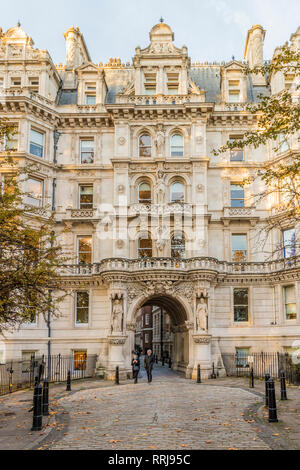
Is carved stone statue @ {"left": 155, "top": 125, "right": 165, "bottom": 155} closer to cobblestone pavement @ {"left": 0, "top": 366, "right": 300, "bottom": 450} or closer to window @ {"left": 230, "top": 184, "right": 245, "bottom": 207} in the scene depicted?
window @ {"left": 230, "top": 184, "right": 245, "bottom": 207}

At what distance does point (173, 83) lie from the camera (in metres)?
32.1

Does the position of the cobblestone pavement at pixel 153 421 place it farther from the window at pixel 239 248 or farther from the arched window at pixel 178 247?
the window at pixel 239 248

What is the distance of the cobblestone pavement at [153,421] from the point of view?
33.3ft

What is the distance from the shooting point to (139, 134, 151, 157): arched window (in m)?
30.6

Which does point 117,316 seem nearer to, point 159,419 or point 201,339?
point 201,339

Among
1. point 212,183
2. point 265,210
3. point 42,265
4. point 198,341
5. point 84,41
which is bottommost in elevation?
point 198,341

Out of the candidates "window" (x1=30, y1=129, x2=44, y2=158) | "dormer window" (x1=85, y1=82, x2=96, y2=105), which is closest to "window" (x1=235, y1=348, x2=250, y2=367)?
"window" (x1=30, y1=129, x2=44, y2=158)

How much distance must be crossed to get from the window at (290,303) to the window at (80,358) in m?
13.1

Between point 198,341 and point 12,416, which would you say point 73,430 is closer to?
point 12,416

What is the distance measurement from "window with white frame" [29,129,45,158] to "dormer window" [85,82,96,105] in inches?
187
